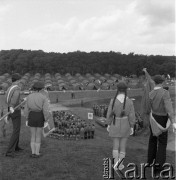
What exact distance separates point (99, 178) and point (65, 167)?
921 millimetres

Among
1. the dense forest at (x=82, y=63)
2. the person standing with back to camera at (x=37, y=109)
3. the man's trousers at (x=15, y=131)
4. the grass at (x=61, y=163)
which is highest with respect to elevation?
the dense forest at (x=82, y=63)

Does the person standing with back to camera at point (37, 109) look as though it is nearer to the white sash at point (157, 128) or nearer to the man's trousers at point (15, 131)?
the man's trousers at point (15, 131)

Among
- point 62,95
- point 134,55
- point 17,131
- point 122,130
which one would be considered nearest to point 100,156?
point 122,130

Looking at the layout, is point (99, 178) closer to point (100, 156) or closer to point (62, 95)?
point (100, 156)

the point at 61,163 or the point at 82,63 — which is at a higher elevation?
the point at 82,63

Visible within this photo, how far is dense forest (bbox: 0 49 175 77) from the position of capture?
7931 centimetres

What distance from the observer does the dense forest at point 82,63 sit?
260ft

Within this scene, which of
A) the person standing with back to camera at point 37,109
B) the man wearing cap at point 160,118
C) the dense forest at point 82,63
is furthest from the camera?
the dense forest at point 82,63

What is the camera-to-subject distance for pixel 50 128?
7.79 metres

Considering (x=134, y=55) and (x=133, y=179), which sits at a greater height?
(x=134, y=55)

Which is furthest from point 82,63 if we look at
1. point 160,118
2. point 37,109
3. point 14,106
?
point 160,118

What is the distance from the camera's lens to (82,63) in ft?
275

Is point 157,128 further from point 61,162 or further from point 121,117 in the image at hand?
point 61,162

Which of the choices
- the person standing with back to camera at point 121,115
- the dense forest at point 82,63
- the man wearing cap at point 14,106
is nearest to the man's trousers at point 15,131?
the man wearing cap at point 14,106
